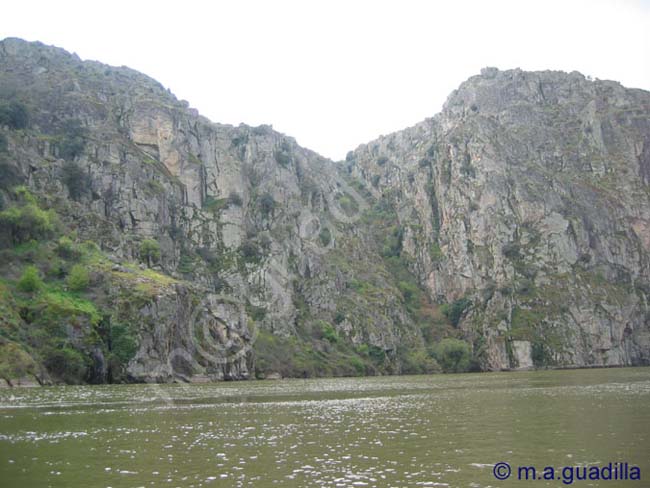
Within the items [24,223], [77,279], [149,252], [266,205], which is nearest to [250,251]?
[266,205]

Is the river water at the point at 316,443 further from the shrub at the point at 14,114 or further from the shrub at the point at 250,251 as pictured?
the shrub at the point at 250,251

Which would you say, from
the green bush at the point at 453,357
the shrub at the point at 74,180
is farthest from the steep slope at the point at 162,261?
the green bush at the point at 453,357

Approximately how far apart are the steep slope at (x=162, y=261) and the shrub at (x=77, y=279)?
6.01 ft

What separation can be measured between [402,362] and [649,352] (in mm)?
84731

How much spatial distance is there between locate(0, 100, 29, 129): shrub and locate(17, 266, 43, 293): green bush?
6978 cm

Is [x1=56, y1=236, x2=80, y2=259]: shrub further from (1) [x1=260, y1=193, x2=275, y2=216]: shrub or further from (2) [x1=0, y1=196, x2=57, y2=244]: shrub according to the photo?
(1) [x1=260, y1=193, x2=275, y2=216]: shrub

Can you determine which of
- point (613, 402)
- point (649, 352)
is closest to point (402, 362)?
point (649, 352)

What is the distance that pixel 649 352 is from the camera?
630 ft

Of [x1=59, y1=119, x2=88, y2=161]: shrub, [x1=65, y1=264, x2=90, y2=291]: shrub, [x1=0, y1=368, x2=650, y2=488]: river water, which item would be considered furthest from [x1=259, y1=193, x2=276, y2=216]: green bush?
[x1=0, y1=368, x2=650, y2=488]: river water

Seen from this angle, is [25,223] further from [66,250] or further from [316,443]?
[316,443]

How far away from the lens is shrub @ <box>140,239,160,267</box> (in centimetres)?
13912

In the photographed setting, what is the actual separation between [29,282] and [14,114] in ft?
245

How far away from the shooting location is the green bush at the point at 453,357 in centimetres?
17388

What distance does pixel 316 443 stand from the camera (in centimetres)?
3181
